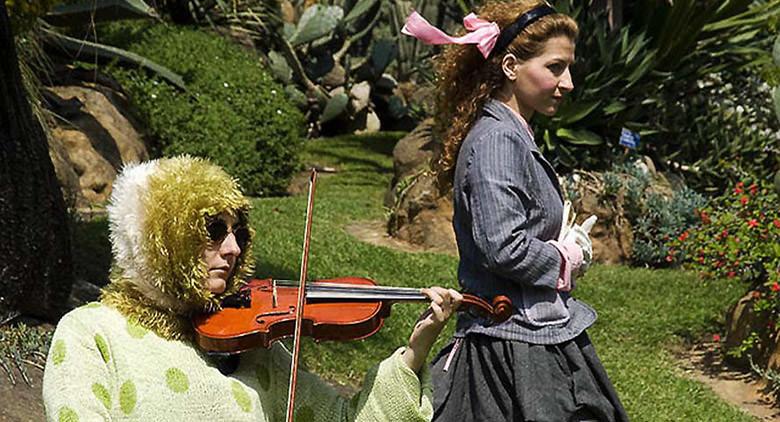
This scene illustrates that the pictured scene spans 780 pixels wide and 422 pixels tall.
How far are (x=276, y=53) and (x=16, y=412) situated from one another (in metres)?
11.3

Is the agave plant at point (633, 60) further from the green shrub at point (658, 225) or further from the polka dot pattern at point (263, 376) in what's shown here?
the polka dot pattern at point (263, 376)

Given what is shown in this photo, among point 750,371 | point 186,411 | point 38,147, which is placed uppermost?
point 186,411

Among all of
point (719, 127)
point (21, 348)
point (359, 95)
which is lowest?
point (359, 95)

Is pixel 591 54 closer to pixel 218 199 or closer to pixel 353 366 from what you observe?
pixel 353 366

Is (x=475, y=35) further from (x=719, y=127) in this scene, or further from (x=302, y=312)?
(x=719, y=127)

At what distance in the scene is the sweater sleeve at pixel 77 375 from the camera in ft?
8.16

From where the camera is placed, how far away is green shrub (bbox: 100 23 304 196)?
11367 millimetres

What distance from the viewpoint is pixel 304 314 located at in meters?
2.70

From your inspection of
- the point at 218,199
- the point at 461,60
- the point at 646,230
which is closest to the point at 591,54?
the point at 646,230

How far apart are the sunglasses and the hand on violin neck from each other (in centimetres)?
40

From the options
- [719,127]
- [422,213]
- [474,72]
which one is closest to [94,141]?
[422,213]

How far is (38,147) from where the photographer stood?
217 inches

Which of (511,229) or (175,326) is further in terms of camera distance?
(511,229)

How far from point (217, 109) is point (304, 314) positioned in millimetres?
9106
